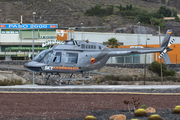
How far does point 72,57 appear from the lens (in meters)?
27.7

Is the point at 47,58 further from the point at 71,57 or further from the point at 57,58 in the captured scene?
the point at 71,57

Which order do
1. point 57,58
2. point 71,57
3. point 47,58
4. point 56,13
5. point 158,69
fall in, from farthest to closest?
point 56,13 → point 158,69 → point 71,57 → point 57,58 → point 47,58

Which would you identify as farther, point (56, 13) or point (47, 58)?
point (56, 13)

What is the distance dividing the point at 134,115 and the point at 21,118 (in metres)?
4.22

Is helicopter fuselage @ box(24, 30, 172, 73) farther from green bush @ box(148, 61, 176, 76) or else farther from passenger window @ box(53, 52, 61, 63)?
green bush @ box(148, 61, 176, 76)

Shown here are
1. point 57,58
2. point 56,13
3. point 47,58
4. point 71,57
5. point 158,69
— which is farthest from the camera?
point 56,13

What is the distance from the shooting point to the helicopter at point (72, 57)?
1061 inches

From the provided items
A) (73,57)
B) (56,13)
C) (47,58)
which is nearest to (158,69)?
(73,57)

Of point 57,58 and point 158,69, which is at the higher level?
point 57,58

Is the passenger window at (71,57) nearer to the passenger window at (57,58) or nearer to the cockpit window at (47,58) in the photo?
the passenger window at (57,58)

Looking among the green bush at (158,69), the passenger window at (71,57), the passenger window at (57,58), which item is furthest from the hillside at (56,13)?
the passenger window at (57,58)

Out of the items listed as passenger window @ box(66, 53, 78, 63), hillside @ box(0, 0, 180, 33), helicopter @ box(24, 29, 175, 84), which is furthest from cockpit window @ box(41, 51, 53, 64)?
hillside @ box(0, 0, 180, 33)

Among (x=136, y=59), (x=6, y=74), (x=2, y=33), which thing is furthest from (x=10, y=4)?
(x=6, y=74)

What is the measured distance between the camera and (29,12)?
450 ft
